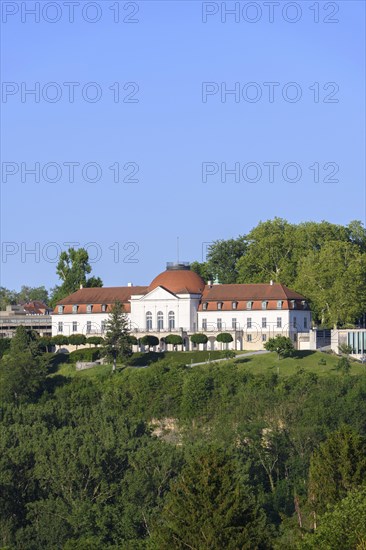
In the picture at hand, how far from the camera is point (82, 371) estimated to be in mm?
111000

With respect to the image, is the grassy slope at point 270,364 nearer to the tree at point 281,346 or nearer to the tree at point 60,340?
the tree at point 281,346

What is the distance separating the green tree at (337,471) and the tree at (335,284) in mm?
60787

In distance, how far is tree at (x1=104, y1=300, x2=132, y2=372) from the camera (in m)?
111

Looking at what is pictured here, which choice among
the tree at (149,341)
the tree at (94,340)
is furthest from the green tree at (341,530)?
the tree at (94,340)

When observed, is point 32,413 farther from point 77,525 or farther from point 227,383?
point 77,525

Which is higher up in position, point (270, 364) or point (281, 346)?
point (281, 346)

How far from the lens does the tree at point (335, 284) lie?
397 ft

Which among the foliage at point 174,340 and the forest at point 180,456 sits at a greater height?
the foliage at point 174,340

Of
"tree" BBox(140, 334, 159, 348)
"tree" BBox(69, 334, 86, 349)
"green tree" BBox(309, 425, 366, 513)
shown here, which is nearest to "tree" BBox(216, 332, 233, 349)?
"tree" BBox(140, 334, 159, 348)

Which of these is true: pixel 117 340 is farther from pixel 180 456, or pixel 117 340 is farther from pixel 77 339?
pixel 180 456

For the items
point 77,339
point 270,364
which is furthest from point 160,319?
point 270,364

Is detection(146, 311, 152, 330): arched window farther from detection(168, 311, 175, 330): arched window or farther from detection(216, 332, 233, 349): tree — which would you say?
detection(216, 332, 233, 349): tree

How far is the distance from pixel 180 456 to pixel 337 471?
841 inches

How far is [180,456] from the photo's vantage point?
78375 mm
